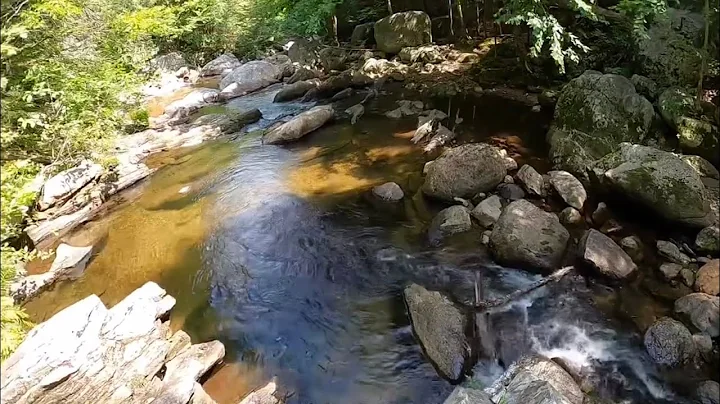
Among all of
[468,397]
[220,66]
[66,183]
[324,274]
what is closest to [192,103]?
[220,66]

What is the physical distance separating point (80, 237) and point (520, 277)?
7.29 metres

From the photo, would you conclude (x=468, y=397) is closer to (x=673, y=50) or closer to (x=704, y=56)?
(x=704, y=56)

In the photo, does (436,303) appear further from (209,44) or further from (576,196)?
(209,44)

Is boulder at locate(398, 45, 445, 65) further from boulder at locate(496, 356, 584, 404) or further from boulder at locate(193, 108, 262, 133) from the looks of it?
boulder at locate(496, 356, 584, 404)

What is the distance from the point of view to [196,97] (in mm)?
15109

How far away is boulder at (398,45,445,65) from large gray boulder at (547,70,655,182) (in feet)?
22.2

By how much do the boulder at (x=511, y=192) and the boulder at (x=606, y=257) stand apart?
64.1 inches

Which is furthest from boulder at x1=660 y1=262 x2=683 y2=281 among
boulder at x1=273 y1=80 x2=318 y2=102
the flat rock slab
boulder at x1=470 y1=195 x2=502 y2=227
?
boulder at x1=273 y1=80 x2=318 y2=102

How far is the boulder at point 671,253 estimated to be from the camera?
571 cm

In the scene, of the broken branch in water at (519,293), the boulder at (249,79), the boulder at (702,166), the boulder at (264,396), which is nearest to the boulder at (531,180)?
the broken branch in water at (519,293)

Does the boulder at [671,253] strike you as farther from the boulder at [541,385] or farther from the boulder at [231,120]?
the boulder at [231,120]

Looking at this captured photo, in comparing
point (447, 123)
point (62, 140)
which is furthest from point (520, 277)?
point (62, 140)

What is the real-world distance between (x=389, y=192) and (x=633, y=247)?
3.85m

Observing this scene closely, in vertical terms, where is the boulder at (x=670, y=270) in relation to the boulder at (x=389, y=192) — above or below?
below
